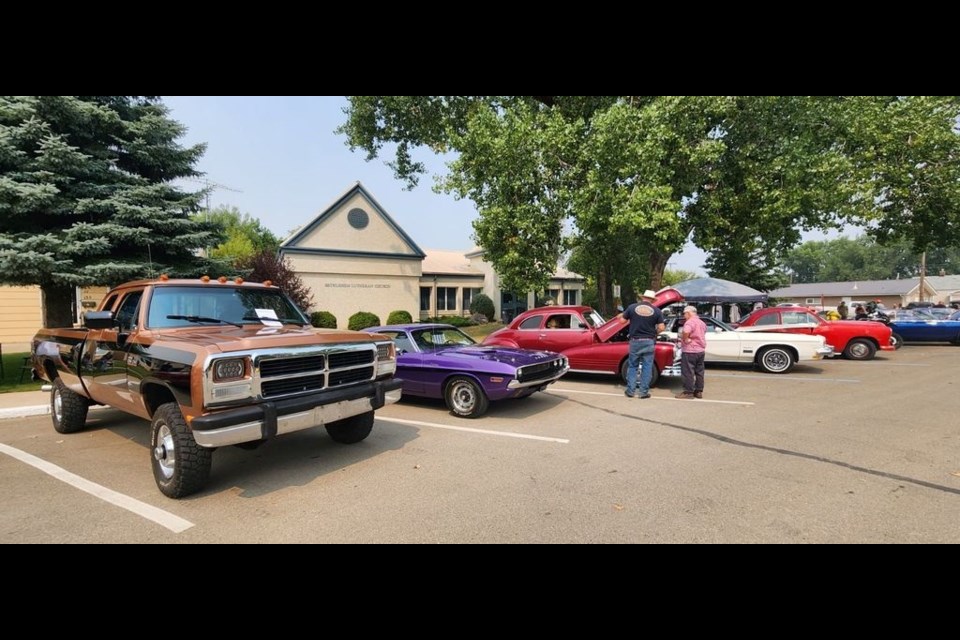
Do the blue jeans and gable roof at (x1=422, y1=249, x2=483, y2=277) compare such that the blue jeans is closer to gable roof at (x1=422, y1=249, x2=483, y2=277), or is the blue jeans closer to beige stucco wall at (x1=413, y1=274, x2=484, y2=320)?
beige stucco wall at (x1=413, y1=274, x2=484, y2=320)

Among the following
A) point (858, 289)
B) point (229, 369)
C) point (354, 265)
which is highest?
point (354, 265)

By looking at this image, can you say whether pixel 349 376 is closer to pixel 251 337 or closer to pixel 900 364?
pixel 251 337

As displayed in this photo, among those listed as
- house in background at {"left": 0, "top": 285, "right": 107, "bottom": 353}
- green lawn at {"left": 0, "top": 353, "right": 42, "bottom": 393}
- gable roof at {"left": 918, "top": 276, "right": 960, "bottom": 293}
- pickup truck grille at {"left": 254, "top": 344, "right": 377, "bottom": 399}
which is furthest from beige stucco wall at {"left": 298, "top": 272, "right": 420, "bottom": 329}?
gable roof at {"left": 918, "top": 276, "right": 960, "bottom": 293}

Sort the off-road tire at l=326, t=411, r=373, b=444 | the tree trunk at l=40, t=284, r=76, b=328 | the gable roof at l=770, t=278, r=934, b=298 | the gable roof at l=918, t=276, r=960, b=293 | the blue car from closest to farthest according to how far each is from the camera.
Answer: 1. the off-road tire at l=326, t=411, r=373, b=444
2. the tree trunk at l=40, t=284, r=76, b=328
3. the blue car
4. the gable roof at l=770, t=278, r=934, b=298
5. the gable roof at l=918, t=276, r=960, b=293

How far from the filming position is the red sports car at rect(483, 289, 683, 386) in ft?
30.4

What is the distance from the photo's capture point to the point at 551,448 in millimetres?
5461

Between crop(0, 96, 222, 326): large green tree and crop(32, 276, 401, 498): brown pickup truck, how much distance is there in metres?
5.01

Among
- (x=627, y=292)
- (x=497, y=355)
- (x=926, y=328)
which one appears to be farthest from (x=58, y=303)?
(x=926, y=328)

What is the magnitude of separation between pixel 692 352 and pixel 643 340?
0.86m

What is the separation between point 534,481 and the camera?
4.40 metres

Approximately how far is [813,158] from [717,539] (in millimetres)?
18032

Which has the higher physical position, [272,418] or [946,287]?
[946,287]

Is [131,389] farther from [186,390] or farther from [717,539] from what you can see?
[717,539]
